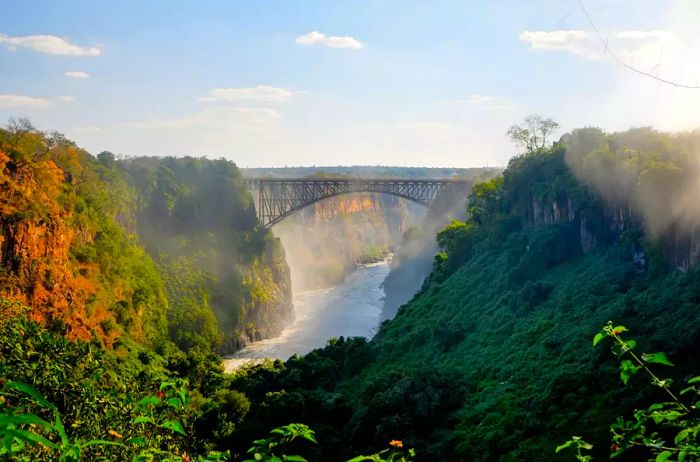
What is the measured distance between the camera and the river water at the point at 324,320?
65.4 m

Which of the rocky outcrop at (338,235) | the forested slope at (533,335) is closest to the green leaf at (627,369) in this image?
the forested slope at (533,335)

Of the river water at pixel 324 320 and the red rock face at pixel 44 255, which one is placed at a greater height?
the red rock face at pixel 44 255

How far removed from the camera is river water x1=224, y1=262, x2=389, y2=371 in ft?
214

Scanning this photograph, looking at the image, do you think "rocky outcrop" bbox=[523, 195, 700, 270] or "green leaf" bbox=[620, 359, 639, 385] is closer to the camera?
"green leaf" bbox=[620, 359, 639, 385]

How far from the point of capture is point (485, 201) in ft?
185

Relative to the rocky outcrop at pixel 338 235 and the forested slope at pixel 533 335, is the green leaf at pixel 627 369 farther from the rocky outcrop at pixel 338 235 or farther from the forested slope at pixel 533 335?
the rocky outcrop at pixel 338 235

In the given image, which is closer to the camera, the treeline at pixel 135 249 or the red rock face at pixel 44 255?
the red rock face at pixel 44 255

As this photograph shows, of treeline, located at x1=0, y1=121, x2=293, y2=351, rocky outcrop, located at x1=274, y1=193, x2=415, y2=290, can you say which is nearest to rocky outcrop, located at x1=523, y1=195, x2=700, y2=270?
treeline, located at x1=0, y1=121, x2=293, y2=351

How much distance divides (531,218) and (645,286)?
1757 centimetres

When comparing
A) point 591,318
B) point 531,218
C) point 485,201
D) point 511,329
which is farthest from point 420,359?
point 485,201

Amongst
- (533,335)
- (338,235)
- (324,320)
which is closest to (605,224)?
(533,335)

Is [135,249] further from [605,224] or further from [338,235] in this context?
[338,235]

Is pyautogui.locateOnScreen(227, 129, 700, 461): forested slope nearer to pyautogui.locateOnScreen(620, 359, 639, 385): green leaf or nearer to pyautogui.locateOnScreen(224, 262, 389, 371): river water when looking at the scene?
pyautogui.locateOnScreen(620, 359, 639, 385): green leaf

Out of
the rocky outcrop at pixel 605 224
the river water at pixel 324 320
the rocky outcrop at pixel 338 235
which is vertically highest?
the rocky outcrop at pixel 605 224
